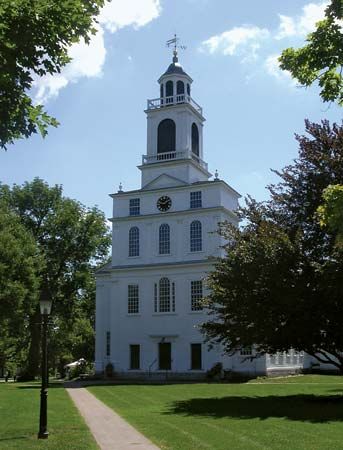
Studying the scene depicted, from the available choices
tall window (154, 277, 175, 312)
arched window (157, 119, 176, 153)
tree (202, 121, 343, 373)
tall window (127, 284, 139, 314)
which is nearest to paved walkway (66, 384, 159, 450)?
tree (202, 121, 343, 373)

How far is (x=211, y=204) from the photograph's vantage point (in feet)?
152

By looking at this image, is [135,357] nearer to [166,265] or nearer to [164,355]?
[164,355]

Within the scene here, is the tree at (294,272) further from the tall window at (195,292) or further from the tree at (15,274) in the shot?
the tall window at (195,292)

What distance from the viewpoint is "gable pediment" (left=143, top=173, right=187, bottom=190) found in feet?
158

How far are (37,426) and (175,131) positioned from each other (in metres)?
37.3

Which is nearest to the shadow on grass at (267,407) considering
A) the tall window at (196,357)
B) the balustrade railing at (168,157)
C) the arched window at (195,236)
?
the tall window at (196,357)

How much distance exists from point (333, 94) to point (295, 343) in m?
15.2

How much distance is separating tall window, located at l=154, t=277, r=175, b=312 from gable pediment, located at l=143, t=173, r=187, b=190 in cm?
776

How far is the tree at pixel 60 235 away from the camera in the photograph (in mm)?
51438

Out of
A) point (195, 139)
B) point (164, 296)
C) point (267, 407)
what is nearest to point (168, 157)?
point (195, 139)

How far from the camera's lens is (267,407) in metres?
20.6

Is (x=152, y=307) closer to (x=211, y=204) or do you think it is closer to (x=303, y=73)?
(x=211, y=204)

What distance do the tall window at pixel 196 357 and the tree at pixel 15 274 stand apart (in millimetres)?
12652

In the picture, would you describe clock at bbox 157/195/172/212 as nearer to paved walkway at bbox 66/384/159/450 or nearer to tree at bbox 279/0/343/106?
paved walkway at bbox 66/384/159/450
